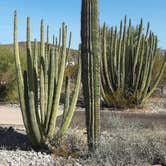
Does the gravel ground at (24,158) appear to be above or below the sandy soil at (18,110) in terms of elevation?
below

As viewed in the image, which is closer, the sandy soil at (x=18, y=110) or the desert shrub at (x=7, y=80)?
the sandy soil at (x=18, y=110)

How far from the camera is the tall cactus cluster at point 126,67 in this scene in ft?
58.4

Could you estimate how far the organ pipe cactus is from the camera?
324 inches

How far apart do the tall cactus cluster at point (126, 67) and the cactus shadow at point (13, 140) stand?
7336mm

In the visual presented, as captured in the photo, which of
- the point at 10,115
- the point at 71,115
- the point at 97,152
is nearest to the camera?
the point at 97,152

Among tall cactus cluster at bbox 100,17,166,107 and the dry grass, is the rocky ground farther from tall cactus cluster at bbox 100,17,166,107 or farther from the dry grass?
tall cactus cluster at bbox 100,17,166,107

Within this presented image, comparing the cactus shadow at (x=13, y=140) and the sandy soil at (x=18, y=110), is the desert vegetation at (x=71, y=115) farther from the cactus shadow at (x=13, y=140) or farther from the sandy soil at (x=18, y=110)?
the sandy soil at (x=18, y=110)

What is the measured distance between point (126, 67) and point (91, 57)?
9.99m

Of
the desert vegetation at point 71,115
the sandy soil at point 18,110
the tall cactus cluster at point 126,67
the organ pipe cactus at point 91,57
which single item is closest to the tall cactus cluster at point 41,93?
the desert vegetation at point 71,115

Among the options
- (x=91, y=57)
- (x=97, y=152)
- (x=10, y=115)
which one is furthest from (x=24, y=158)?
(x=10, y=115)

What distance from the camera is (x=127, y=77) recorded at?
1827 centimetres

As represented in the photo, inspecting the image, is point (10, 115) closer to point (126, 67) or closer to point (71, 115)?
point (126, 67)

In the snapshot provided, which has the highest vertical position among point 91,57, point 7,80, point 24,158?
point 91,57

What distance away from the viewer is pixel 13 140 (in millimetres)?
10062
